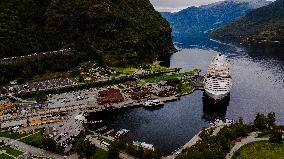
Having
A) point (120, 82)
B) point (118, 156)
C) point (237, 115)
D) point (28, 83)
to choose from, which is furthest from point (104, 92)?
point (118, 156)

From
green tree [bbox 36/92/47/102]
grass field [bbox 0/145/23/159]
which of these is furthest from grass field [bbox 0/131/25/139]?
green tree [bbox 36/92/47/102]

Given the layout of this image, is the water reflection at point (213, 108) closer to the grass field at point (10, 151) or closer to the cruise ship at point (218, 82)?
the cruise ship at point (218, 82)

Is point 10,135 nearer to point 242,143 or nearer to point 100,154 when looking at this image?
point 100,154

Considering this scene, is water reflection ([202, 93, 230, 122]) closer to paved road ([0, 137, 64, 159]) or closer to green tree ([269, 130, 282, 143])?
green tree ([269, 130, 282, 143])

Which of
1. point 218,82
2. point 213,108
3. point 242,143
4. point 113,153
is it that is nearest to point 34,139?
point 113,153

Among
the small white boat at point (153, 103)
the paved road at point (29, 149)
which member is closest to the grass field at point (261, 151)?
the paved road at point (29, 149)

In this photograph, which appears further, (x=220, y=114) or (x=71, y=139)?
(x=220, y=114)

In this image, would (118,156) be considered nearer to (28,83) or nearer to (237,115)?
(237,115)
